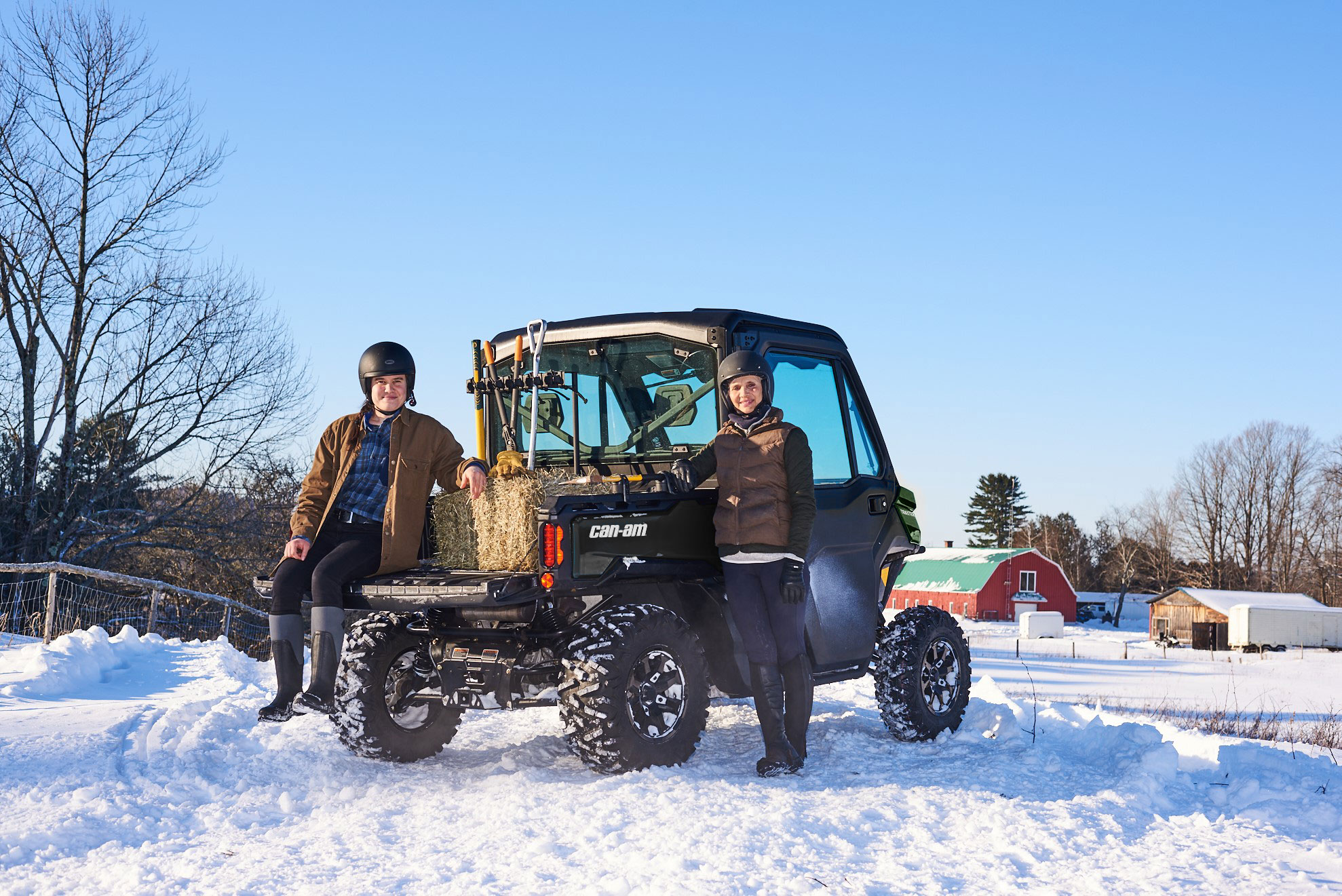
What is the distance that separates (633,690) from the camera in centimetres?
571

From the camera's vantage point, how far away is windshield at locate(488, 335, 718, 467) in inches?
263

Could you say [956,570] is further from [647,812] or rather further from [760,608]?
[647,812]

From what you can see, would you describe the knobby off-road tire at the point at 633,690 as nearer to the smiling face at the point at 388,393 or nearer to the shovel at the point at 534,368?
the shovel at the point at 534,368

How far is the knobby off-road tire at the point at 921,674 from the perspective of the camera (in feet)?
24.0

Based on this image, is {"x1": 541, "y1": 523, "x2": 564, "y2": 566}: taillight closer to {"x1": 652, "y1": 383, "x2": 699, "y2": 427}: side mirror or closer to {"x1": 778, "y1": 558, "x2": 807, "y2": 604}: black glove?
{"x1": 778, "y1": 558, "x2": 807, "y2": 604}: black glove

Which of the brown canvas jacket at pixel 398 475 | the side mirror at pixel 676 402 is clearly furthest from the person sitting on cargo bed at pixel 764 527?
the brown canvas jacket at pixel 398 475

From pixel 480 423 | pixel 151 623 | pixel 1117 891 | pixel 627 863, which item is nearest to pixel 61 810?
pixel 627 863

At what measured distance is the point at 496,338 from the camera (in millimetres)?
7383

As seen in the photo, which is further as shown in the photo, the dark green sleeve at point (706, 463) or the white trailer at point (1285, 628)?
the white trailer at point (1285, 628)

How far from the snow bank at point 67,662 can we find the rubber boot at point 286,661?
3730mm

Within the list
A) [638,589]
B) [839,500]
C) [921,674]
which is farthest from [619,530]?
[921,674]

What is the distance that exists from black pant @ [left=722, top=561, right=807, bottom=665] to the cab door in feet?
2.02

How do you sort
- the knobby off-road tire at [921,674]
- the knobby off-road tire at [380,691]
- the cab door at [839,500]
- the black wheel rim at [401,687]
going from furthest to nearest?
1. the knobby off-road tire at [921,674]
2. the cab door at [839,500]
3. the black wheel rim at [401,687]
4. the knobby off-road tire at [380,691]

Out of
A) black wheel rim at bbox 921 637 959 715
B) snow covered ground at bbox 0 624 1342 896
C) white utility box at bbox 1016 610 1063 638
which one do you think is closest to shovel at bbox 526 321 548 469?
snow covered ground at bbox 0 624 1342 896
